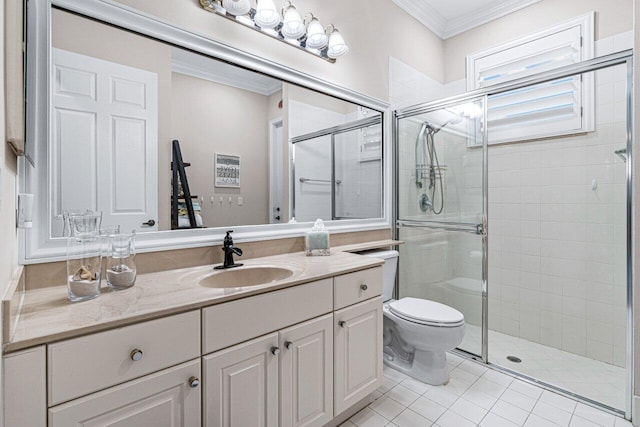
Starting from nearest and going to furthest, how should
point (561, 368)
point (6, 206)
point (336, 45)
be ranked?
point (6, 206), point (336, 45), point (561, 368)

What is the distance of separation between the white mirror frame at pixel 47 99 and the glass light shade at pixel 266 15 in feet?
0.58

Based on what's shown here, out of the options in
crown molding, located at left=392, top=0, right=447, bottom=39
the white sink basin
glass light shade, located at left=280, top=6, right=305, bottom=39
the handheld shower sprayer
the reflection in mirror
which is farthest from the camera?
crown molding, located at left=392, top=0, right=447, bottom=39

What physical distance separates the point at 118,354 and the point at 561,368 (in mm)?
2613

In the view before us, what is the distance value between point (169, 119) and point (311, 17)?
114 cm

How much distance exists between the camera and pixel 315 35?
1887 mm

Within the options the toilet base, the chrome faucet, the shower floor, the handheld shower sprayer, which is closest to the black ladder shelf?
the chrome faucet

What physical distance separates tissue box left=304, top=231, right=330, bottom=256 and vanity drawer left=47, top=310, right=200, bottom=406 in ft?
2.96

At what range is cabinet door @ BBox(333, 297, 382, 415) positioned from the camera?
1442mm

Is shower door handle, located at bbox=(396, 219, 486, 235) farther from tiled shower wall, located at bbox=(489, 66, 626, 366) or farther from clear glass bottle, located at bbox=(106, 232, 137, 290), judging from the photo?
clear glass bottle, located at bbox=(106, 232, 137, 290)

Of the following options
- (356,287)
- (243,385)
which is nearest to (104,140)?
(243,385)

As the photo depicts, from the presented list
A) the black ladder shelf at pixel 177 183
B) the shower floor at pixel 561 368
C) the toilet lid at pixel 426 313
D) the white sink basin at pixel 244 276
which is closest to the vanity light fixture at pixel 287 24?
the black ladder shelf at pixel 177 183

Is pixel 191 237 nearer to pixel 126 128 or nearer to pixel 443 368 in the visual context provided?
pixel 126 128

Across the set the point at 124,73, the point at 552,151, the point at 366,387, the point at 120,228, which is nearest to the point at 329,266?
the point at 366,387

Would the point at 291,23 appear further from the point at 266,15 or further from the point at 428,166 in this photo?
the point at 428,166
